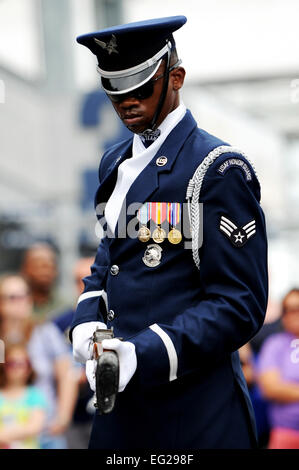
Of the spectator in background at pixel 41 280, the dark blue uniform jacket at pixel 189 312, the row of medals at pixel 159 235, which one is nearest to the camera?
the dark blue uniform jacket at pixel 189 312

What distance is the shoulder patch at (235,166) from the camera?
2.17m

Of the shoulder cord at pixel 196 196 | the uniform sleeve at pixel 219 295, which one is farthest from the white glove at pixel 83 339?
the shoulder cord at pixel 196 196

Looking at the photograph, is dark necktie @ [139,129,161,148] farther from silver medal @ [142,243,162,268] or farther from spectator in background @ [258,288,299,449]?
spectator in background @ [258,288,299,449]

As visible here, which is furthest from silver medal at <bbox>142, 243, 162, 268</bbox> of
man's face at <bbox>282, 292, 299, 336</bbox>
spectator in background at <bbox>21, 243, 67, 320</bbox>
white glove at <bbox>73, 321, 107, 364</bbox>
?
spectator in background at <bbox>21, 243, 67, 320</bbox>

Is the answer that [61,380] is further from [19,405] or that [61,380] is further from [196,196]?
[196,196]

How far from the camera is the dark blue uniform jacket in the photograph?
2.11m

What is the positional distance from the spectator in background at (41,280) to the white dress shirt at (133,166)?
3577 millimetres

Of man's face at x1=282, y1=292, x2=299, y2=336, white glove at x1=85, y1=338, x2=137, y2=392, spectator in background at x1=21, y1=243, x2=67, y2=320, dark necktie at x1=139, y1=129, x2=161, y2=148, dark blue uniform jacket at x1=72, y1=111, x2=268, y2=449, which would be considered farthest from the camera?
spectator in background at x1=21, y1=243, x2=67, y2=320

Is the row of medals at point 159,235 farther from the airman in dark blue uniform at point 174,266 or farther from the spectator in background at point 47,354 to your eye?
the spectator in background at point 47,354

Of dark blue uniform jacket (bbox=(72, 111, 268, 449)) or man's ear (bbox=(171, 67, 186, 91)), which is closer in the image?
dark blue uniform jacket (bbox=(72, 111, 268, 449))

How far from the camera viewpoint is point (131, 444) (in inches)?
88.9

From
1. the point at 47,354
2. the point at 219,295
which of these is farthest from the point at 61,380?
the point at 219,295

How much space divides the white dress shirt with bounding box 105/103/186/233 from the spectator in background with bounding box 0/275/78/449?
3.15 m

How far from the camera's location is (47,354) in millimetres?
5449
